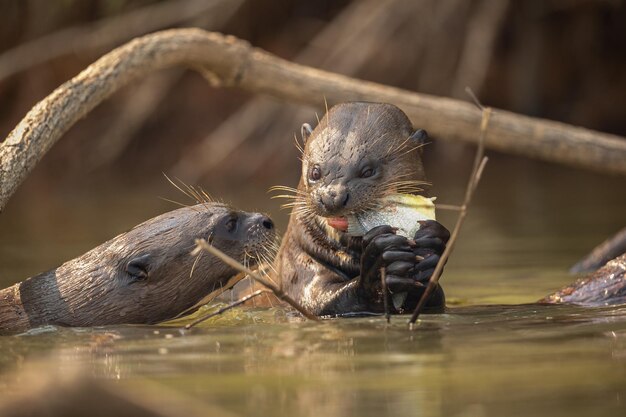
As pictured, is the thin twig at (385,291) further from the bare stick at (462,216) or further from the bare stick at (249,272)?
the bare stick at (249,272)

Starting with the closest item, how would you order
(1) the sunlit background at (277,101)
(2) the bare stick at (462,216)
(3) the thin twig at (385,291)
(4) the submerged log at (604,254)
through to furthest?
(2) the bare stick at (462,216) → (3) the thin twig at (385,291) → (4) the submerged log at (604,254) → (1) the sunlit background at (277,101)

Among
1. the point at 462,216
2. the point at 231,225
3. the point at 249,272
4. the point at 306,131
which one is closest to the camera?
the point at 462,216

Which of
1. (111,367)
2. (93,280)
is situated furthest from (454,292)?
(111,367)

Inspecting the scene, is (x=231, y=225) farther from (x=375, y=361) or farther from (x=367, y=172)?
(x=375, y=361)

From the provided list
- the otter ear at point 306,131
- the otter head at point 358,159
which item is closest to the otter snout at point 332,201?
the otter head at point 358,159

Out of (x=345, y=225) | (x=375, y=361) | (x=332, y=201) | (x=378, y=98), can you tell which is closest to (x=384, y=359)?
(x=375, y=361)

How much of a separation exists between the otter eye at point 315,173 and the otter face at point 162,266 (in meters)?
0.28

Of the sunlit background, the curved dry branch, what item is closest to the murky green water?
the curved dry branch

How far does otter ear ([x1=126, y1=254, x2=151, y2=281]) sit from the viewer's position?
12.0 feet

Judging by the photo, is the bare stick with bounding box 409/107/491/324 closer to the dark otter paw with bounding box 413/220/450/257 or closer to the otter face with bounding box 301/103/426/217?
the dark otter paw with bounding box 413/220/450/257

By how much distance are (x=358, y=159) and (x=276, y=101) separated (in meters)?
5.90

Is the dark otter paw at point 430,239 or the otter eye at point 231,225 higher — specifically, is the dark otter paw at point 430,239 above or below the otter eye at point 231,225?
below

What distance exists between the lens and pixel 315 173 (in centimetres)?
366

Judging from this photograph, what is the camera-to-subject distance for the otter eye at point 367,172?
365cm
